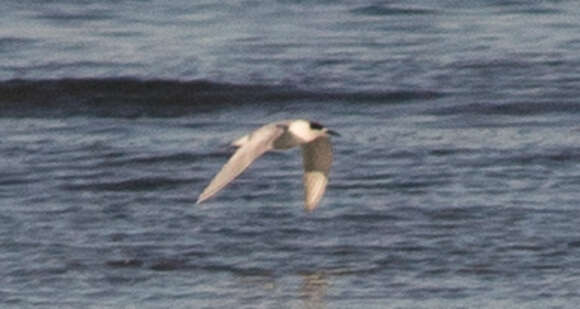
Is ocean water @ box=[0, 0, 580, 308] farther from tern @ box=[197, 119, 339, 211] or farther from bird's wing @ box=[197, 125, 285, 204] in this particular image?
bird's wing @ box=[197, 125, 285, 204]

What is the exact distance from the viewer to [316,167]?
7.92m

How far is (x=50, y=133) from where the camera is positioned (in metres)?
10.5

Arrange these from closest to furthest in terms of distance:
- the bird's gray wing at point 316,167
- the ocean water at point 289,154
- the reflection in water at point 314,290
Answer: the reflection in water at point 314,290
the ocean water at point 289,154
the bird's gray wing at point 316,167

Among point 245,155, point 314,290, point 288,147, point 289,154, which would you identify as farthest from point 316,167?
point 289,154

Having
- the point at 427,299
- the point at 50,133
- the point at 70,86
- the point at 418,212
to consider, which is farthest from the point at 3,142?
the point at 427,299

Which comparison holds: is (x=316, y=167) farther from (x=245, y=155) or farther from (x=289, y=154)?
(x=289, y=154)

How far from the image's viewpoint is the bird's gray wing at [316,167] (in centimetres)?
787

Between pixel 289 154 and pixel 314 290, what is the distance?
2.55m

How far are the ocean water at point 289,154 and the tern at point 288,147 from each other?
0.93 feet

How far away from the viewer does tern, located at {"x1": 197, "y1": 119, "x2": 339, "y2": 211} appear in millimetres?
6945

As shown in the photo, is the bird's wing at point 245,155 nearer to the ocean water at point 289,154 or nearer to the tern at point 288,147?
the tern at point 288,147

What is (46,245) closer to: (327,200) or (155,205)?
(155,205)

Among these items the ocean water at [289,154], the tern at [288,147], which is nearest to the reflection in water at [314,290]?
the ocean water at [289,154]

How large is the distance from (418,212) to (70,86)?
4.02 metres
